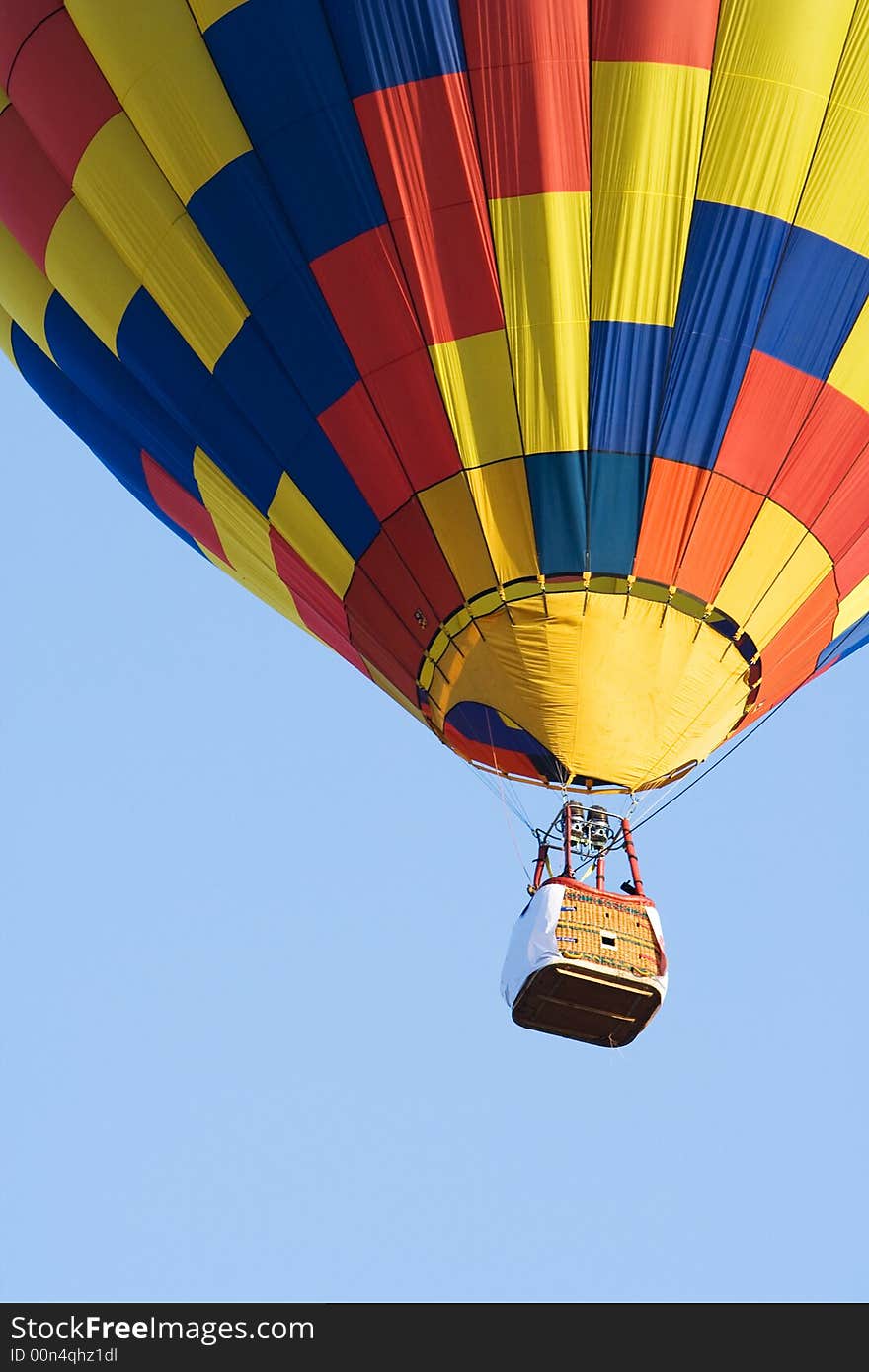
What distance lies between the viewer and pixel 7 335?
14.1m

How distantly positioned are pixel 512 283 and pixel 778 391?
1231 mm

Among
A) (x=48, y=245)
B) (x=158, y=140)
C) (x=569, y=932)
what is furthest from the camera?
(x=48, y=245)

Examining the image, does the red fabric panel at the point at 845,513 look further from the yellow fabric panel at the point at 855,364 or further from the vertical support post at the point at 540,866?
the vertical support post at the point at 540,866

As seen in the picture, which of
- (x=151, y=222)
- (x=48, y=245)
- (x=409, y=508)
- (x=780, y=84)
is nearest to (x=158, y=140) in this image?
(x=151, y=222)

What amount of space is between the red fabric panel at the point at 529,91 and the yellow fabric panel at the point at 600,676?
179 cm

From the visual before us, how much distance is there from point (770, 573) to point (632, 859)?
1.37 meters

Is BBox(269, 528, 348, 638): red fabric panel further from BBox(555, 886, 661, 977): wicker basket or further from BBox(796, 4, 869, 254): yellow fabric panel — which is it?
BBox(796, 4, 869, 254): yellow fabric panel

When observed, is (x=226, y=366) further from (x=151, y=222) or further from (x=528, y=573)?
(x=528, y=573)

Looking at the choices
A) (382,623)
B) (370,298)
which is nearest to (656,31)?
(370,298)

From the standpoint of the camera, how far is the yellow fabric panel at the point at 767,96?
11.0 metres

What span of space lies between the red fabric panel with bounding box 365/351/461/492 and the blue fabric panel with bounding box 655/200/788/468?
907 mm

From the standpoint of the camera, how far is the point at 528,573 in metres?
11.3

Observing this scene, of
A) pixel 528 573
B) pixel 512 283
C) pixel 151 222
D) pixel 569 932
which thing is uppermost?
pixel 151 222

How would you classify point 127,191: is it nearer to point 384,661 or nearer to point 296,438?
point 296,438
